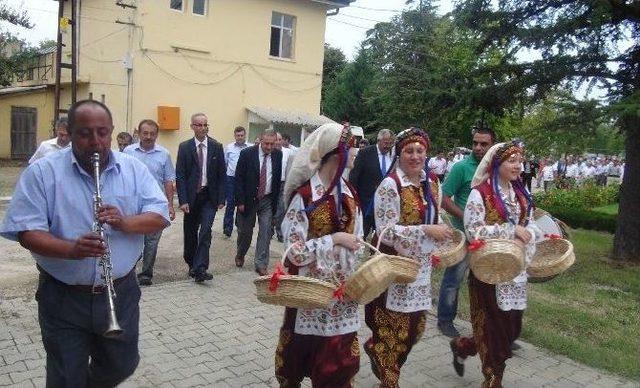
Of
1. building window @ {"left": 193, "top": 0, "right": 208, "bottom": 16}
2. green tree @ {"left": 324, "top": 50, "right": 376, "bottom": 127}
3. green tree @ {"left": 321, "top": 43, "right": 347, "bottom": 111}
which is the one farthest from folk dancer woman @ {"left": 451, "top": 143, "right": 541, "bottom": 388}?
green tree @ {"left": 321, "top": 43, "right": 347, "bottom": 111}

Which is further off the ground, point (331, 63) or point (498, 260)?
point (331, 63)

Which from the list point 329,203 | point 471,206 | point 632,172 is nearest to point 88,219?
point 329,203

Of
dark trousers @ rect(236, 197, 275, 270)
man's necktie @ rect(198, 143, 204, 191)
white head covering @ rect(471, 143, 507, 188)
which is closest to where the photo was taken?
white head covering @ rect(471, 143, 507, 188)

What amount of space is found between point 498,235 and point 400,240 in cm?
72

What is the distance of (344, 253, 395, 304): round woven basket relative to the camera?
3.19 metres

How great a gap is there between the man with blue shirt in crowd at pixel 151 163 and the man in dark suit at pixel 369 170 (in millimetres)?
2220

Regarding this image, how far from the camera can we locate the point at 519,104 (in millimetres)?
10469

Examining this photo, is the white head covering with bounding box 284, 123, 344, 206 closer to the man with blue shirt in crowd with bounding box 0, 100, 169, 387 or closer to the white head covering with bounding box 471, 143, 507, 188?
the man with blue shirt in crowd with bounding box 0, 100, 169, 387

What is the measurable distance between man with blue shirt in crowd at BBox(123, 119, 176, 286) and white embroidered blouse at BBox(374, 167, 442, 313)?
340 centimetres

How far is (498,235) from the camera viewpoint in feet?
13.8

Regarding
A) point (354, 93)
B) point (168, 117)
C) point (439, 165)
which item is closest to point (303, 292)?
point (168, 117)

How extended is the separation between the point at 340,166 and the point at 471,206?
1.28 metres

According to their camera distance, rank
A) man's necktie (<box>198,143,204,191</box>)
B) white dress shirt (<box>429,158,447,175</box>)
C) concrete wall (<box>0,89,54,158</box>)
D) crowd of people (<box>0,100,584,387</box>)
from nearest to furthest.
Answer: crowd of people (<box>0,100,584,387</box>) → man's necktie (<box>198,143,204,191</box>) → white dress shirt (<box>429,158,447,175</box>) → concrete wall (<box>0,89,54,158</box>)

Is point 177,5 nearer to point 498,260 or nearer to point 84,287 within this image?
point 498,260
